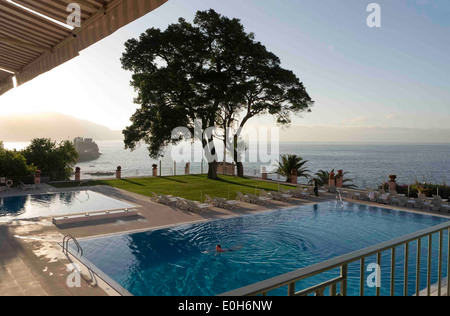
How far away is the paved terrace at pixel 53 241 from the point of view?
Answer: 760 centimetres

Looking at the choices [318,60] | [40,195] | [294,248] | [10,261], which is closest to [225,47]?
[318,60]

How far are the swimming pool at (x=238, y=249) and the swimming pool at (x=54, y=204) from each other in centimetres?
603

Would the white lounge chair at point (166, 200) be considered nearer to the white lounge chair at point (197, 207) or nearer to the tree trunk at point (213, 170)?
the white lounge chair at point (197, 207)

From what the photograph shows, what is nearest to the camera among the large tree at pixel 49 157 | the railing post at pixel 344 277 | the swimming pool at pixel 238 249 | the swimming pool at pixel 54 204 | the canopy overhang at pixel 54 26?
the railing post at pixel 344 277

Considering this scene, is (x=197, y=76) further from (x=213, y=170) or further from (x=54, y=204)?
(x=54, y=204)

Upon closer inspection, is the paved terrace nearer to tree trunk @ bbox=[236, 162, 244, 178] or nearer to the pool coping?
the pool coping

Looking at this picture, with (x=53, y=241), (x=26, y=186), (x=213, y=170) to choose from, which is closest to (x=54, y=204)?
(x=26, y=186)

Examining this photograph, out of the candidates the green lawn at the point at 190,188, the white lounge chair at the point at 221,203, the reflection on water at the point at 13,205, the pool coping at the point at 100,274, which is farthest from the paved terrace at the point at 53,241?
the green lawn at the point at 190,188

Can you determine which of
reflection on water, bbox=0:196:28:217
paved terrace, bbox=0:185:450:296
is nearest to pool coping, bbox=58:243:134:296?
paved terrace, bbox=0:185:450:296

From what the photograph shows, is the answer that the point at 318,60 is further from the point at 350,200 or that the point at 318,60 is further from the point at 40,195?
the point at 40,195

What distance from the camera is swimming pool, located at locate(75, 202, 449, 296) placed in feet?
28.7

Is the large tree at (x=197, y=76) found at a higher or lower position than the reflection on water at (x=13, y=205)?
higher

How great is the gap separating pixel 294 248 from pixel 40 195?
58.9ft

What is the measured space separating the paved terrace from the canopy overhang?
4896 mm
